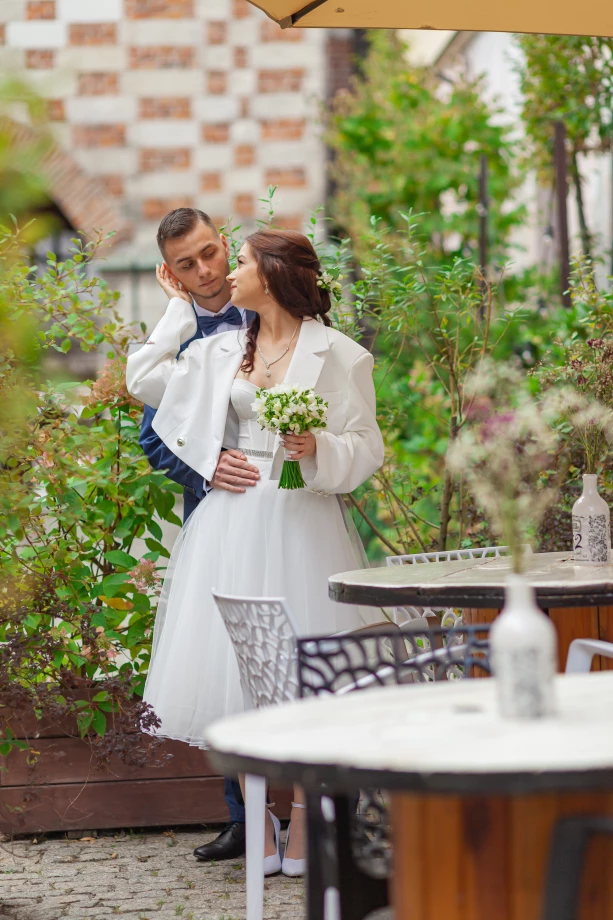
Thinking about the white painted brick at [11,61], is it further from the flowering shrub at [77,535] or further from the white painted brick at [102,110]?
the white painted brick at [102,110]

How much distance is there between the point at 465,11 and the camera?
3.60m

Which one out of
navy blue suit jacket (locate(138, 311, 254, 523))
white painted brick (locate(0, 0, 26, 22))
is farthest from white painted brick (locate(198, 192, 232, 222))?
navy blue suit jacket (locate(138, 311, 254, 523))

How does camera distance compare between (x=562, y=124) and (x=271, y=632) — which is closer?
(x=271, y=632)

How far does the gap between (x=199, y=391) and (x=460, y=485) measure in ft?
4.09

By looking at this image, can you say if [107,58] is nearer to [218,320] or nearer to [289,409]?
[218,320]

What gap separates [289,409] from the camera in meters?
3.20

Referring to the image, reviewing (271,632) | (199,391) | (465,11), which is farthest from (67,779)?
(465,11)

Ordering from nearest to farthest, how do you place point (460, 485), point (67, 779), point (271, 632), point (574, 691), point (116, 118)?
point (574, 691), point (271, 632), point (67, 779), point (460, 485), point (116, 118)

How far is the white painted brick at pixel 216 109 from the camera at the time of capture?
8609 millimetres

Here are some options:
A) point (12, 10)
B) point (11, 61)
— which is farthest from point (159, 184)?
point (11, 61)

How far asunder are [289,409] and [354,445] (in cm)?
44

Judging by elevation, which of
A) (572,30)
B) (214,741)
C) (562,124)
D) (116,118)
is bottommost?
(214,741)

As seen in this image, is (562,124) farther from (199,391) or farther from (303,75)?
(199,391)

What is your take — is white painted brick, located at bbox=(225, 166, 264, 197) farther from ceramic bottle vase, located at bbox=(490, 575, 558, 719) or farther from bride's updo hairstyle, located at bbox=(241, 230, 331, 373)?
ceramic bottle vase, located at bbox=(490, 575, 558, 719)
